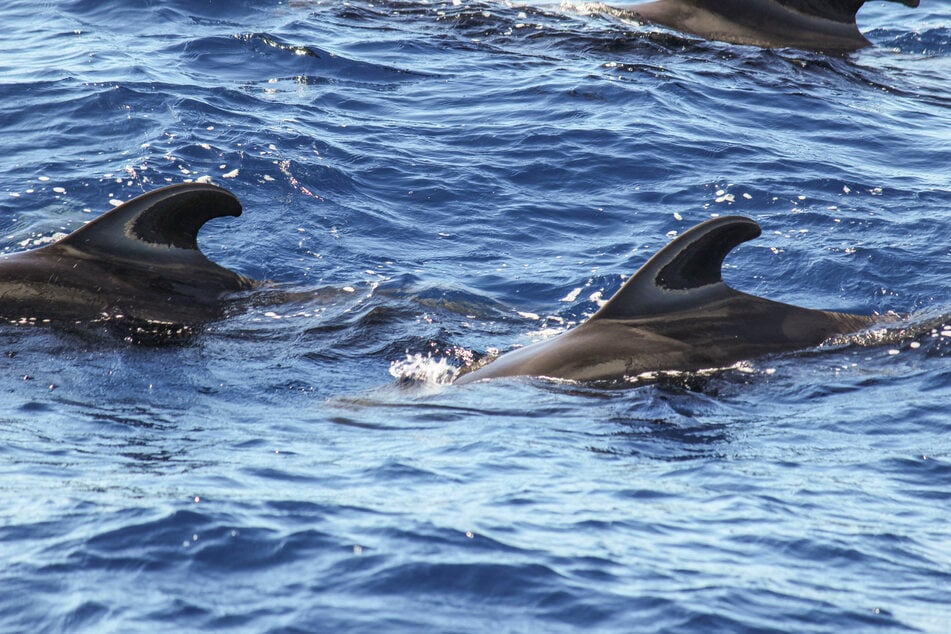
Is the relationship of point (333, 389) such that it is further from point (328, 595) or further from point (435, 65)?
point (435, 65)

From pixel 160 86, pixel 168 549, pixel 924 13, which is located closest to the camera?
pixel 168 549

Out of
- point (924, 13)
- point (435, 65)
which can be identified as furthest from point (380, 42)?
point (924, 13)

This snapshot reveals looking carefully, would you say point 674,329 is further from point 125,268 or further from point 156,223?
point 125,268

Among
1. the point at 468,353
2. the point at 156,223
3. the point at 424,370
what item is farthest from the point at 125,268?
the point at 468,353

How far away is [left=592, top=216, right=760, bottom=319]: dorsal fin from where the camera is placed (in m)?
8.37

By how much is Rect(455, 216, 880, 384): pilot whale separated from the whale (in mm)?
10443

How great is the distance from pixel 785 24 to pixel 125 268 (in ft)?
39.5

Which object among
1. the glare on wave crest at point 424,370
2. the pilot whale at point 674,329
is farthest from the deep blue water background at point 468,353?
the pilot whale at point 674,329

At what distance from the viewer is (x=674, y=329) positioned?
8727 mm

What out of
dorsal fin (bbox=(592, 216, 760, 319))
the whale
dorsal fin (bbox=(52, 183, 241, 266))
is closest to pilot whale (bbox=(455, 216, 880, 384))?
dorsal fin (bbox=(592, 216, 760, 319))

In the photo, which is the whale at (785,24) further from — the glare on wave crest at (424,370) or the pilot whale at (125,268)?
the pilot whale at (125,268)

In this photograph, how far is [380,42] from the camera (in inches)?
744

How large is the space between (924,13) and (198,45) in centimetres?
1239

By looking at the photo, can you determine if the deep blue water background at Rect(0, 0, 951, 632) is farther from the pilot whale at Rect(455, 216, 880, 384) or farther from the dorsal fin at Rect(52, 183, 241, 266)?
the dorsal fin at Rect(52, 183, 241, 266)
